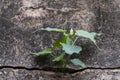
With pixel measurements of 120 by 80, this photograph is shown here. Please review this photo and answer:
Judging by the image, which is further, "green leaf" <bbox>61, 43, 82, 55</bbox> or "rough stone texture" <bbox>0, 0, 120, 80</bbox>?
"rough stone texture" <bbox>0, 0, 120, 80</bbox>

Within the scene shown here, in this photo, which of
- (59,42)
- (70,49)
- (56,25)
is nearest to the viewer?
(70,49)

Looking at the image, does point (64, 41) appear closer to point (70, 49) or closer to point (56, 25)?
point (70, 49)

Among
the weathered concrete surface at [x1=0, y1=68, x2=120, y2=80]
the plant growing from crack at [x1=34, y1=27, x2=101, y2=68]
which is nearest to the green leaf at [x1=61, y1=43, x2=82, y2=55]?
the plant growing from crack at [x1=34, y1=27, x2=101, y2=68]

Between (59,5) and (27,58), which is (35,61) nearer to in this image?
(27,58)

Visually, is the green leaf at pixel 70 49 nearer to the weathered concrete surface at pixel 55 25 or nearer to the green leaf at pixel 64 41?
the green leaf at pixel 64 41

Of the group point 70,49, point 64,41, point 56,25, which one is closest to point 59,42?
point 64,41

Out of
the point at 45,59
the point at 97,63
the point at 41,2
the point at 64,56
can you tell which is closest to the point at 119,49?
the point at 97,63

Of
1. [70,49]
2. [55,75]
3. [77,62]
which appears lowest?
[55,75]

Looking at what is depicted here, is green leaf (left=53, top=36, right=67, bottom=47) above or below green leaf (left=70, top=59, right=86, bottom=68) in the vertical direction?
above

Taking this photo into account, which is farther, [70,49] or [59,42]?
[59,42]

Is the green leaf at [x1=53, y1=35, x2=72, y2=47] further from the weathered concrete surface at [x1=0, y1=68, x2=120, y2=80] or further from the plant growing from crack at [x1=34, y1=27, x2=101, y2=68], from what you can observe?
the weathered concrete surface at [x1=0, y1=68, x2=120, y2=80]
